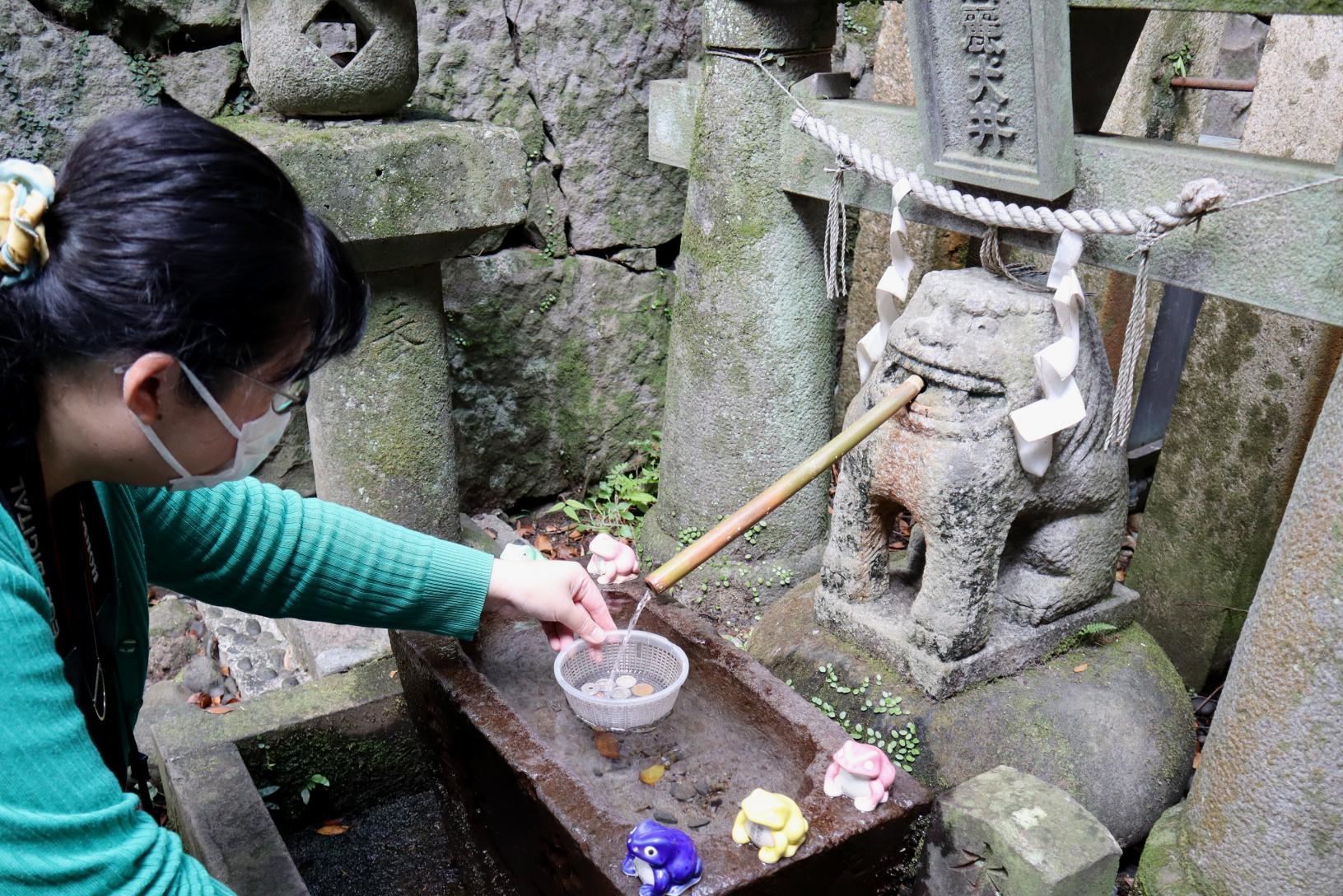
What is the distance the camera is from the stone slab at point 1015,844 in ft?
6.00

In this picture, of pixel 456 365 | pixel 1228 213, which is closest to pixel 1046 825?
pixel 1228 213

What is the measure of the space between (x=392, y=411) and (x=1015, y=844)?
6.56ft

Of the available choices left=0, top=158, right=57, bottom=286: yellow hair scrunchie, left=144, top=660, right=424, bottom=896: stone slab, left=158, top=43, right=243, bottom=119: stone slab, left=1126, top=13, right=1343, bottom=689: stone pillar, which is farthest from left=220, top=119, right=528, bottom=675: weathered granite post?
left=1126, top=13, right=1343, bottom=689: stone pillar

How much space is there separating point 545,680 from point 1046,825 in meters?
1.02

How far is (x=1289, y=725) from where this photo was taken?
1.97 m

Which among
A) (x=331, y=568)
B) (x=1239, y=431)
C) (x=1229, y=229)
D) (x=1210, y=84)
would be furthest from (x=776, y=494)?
(x=1210, y=84)

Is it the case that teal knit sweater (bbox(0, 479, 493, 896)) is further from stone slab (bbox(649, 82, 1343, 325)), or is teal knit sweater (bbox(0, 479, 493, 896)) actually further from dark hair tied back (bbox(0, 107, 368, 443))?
stone slab (bbox(649, 82, 1343, 325))

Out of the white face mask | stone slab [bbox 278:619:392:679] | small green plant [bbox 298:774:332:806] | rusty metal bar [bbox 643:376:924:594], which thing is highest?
the white face mask

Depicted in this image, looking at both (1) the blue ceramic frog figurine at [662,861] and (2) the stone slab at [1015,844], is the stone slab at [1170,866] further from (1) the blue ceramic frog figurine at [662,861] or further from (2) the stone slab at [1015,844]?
(1) the blue ceramic frog figurine at [662,861]

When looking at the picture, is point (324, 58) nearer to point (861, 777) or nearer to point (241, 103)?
point (241, 103)

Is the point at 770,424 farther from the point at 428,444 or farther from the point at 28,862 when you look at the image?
the point at 28,862

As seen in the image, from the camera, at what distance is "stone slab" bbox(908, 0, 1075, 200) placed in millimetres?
2080

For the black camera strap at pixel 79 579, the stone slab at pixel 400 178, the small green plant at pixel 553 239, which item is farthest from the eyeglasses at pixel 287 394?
the small green plant at pixel 553 239

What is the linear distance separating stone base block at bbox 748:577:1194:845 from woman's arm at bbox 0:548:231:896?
1.71 m
